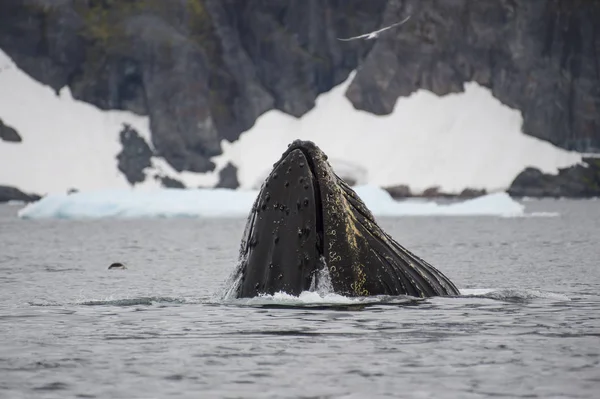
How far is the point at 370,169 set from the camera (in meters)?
125

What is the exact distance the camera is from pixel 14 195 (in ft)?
366

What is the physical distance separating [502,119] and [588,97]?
29.6 feet

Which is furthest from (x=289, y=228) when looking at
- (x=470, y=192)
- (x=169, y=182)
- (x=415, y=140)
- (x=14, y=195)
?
(x=415, y=140)

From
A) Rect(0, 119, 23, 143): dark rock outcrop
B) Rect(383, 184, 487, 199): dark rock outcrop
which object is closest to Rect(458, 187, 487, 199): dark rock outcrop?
Rect(383, 184, 487, 199): dark rock outcrop

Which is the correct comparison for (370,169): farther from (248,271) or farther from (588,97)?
(248,271)

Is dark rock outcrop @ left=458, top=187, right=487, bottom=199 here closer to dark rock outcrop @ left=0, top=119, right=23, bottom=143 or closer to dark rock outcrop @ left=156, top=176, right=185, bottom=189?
dark rock outcrop @ left=156, top=176, right=185, bottom=189

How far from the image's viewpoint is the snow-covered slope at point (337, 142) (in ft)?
390

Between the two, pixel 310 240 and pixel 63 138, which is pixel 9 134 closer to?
pixel 63 138

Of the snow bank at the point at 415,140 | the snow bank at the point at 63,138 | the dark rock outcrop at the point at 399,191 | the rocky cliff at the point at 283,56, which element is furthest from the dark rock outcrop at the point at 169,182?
the dark rock outcrop at the point at 399,191

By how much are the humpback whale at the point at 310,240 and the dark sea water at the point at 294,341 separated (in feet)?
0.77

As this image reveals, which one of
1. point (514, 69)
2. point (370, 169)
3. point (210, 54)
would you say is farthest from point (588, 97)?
point (210, 54)

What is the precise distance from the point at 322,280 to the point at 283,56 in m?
118

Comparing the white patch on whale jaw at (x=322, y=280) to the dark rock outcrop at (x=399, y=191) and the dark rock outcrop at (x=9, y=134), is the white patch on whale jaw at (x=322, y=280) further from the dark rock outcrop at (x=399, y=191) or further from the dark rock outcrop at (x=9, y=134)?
the dark rock outcrop at (x=9, y=134)

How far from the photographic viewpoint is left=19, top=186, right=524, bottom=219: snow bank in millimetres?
64562
